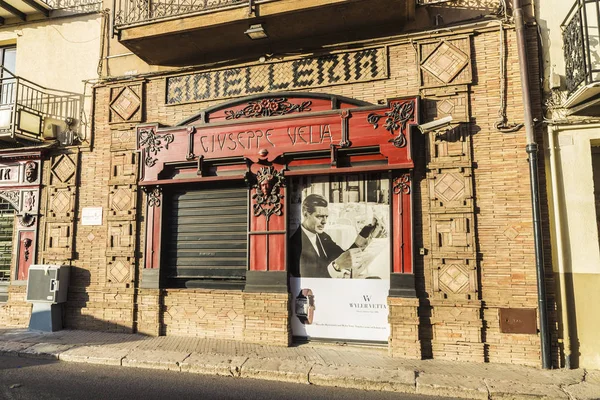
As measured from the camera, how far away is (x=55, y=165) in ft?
29.3

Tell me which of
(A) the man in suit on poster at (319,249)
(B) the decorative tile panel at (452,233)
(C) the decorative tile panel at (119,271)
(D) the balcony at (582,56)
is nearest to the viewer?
(D) the balcony at (582,56)

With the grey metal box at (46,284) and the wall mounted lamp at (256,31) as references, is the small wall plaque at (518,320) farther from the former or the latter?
the grey metal box at (46,284)

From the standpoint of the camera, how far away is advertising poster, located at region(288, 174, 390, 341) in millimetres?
7062

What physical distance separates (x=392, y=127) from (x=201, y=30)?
4.07 meters

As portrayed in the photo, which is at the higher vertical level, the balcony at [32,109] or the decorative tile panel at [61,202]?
the balcony at [32,109]

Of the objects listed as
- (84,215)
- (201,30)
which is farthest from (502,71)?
(84,215)

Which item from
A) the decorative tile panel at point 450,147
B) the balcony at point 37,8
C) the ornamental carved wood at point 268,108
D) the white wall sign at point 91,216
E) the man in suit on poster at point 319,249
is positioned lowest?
the man in suit on poster at point 319,249

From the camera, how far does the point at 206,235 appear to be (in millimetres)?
8062

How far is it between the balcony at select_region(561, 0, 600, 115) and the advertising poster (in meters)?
3.16

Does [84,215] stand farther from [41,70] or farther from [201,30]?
[201,30]

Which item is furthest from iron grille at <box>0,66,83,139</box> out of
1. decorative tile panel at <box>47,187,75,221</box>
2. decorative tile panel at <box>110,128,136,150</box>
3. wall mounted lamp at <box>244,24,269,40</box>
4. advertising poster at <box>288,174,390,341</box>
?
advertising poster at <box>288,174,390,341</box>

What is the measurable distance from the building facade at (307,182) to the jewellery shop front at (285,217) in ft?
0.11

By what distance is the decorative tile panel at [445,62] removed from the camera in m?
6.90

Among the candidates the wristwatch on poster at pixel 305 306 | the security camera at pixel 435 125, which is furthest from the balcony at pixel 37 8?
the wristwatch on poster at pixel 305 306
